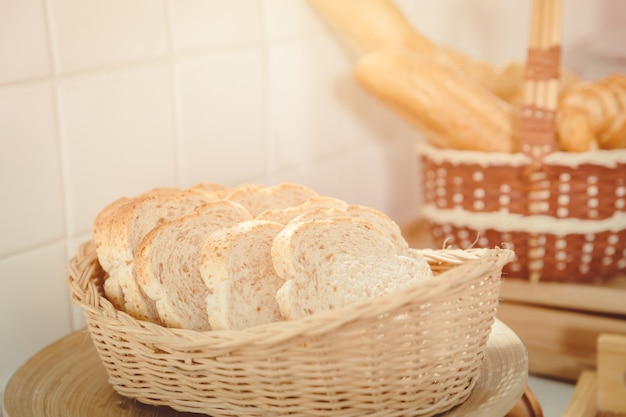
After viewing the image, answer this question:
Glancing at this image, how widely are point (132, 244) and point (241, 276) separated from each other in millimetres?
136

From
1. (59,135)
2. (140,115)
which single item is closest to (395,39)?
(140,115)

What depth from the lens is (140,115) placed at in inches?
44.8

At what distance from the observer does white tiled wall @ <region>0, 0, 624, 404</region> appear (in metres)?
0.99

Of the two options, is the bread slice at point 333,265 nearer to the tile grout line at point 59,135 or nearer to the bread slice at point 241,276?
the bread slice at point 241,276

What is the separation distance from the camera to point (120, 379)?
2.76 ft

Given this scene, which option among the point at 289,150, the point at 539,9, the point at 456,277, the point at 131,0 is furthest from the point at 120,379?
the point at 539,9

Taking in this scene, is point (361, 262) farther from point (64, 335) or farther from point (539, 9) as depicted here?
point (539, 9)

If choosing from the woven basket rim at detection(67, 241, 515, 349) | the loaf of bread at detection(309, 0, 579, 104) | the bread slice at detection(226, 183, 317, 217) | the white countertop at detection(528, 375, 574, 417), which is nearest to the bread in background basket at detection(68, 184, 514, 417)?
the woven basket rim at detection(67, 241, 515, 349)

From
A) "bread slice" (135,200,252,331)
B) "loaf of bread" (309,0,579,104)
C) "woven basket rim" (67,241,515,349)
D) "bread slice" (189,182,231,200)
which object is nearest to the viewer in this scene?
"woven basket rim" (67,241,515,349)

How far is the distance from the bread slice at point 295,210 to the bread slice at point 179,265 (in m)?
0.04

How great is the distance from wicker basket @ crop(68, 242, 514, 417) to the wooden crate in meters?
0.47

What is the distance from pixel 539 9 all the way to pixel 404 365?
0.67 m

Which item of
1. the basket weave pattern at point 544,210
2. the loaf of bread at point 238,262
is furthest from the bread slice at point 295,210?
the basket weave pattern at point 544,210

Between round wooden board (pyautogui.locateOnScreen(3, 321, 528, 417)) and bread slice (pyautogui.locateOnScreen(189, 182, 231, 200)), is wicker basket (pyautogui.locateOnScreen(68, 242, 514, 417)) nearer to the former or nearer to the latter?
round wooden board (pyautogui.locateOnScreen(3, 321, 528, 417))
